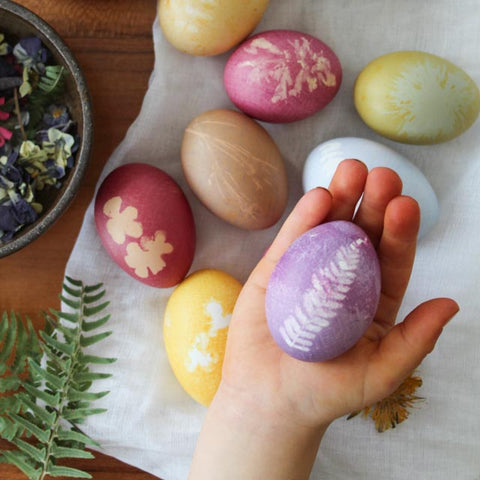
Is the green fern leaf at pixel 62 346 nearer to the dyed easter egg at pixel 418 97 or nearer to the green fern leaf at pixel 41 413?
the green fern leaf at pixel 41 413

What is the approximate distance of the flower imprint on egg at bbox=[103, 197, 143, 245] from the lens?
0.63m

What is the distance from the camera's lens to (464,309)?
0.71 meters

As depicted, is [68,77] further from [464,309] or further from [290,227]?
[464,309]

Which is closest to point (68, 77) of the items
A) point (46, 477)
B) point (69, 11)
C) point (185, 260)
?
point (69, 11)

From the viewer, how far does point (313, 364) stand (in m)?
0.53

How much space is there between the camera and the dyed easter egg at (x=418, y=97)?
645 millimetres

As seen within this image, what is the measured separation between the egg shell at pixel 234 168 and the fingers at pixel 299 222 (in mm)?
98

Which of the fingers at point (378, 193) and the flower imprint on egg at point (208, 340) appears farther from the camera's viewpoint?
the flower imprint on egg at point (208, 340)

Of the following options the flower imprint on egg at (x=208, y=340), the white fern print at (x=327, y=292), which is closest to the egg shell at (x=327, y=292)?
the white fern print at (x=327, y=292)

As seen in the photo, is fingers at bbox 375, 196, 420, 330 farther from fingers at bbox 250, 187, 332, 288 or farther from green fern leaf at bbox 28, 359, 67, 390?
green fern leaf at bbox 28, 359, 67, 390

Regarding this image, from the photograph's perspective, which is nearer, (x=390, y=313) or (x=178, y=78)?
(x=390, y=313)

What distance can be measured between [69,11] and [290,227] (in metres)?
0.40

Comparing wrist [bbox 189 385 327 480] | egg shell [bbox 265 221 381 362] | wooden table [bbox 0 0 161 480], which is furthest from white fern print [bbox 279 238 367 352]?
wooden table [bbox 0 0 161 480]

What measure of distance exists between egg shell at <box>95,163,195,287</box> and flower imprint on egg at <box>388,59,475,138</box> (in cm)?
27
